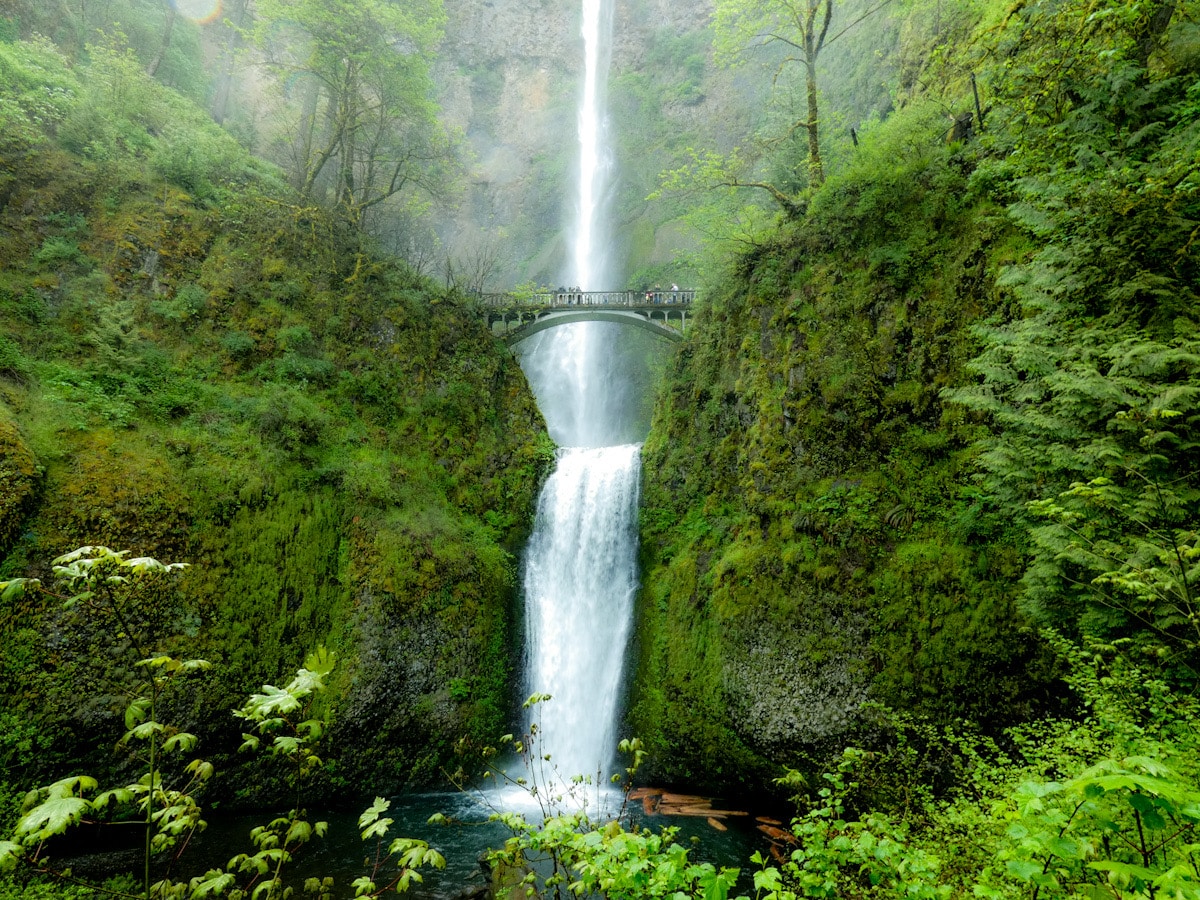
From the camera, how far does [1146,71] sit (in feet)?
22.5

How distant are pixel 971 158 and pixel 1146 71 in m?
3.30

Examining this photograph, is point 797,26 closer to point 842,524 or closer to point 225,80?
point 842,524

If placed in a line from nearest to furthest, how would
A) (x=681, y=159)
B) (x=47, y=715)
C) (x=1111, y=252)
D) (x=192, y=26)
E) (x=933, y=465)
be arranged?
(x=1111, y=252) < (x=47, y=715) < (x=933, y=465) < (x=192, y=26) < (x=681, y=159)

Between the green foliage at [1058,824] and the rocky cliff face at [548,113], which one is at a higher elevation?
the rocky cliff face at [548,113]


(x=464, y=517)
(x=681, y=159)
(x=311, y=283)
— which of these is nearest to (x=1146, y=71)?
(x=464, y=517)

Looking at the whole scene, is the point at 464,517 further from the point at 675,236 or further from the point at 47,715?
the point at 675,236

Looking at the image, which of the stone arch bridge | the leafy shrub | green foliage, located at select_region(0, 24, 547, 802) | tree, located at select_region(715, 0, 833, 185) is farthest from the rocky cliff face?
the leafy shrub

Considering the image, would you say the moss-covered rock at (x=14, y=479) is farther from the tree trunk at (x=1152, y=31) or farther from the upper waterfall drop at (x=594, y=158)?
the upper waterfall drop at (x=594, y=158)

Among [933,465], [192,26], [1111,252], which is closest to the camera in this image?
[1111,252]

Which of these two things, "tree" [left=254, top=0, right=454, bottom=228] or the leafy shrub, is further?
"tree" [left=254, top=0, right=454, bottom=228]

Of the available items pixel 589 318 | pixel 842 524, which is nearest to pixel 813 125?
pixel 842 524

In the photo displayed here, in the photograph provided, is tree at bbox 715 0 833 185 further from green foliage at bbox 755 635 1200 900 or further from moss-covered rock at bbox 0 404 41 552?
moss-covered rock at bbox 0 404 41 552

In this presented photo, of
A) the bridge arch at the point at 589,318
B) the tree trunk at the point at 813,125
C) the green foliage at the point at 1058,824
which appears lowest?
the green foliage at the point at 1058,824

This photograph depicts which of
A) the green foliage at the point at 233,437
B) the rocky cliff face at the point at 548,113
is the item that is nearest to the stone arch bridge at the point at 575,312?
the green foliage at the point at 233,437
